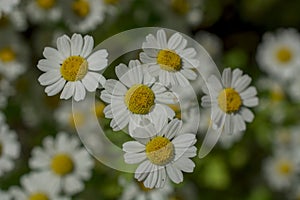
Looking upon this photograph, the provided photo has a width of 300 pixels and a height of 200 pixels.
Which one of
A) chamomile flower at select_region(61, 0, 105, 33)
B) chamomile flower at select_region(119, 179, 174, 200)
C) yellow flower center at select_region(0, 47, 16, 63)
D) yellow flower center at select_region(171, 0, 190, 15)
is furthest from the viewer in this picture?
yellow flower center at select_region(171, 0, 190, 15)

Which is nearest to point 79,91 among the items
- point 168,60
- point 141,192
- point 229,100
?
point 168,60

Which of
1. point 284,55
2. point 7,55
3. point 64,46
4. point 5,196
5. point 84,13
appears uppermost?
point 284,55

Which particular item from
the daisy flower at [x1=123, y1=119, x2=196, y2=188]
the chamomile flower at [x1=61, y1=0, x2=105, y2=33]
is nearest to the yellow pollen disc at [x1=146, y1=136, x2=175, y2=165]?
the daisy flower at [x1=123, y1=119, x2=196, y2=188]

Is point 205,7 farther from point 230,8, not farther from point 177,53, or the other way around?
point 177,53

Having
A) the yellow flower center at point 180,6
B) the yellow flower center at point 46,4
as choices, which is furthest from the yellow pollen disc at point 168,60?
the yellow flower center at point 180,6

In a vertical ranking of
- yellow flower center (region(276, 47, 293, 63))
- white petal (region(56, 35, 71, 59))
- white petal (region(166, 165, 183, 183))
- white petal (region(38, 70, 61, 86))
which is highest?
yellow flower center (region(276, 47, 293, 63))

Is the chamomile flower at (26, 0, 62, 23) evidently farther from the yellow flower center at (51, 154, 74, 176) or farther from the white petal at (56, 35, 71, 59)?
the white petal at (56, 35, 71, 59)

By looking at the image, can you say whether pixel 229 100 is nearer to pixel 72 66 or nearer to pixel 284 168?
pixel 72 66

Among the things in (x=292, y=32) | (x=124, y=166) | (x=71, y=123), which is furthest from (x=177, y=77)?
(x=292, y=32)
